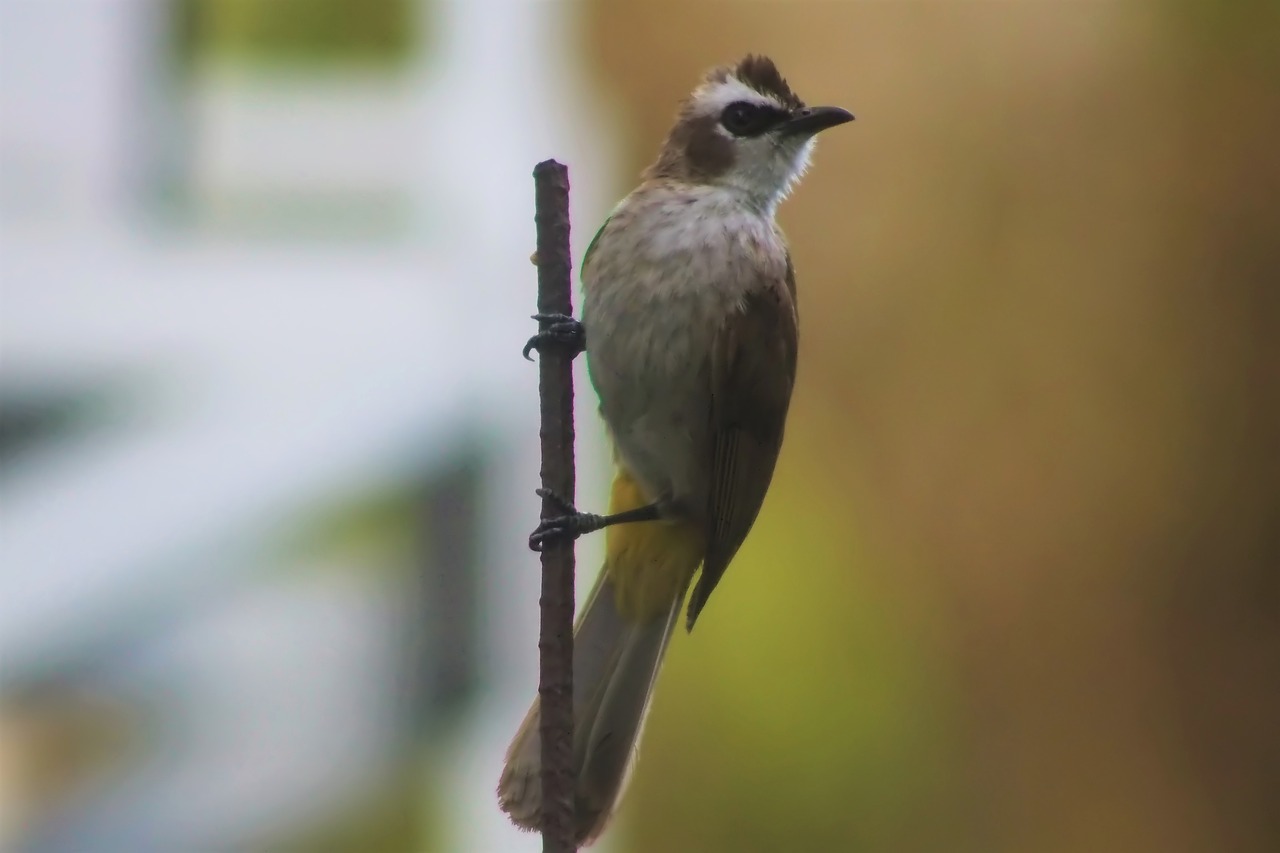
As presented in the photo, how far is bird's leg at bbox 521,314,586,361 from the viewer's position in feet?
3.37

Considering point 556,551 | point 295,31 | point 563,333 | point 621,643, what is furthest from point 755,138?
point 295,31

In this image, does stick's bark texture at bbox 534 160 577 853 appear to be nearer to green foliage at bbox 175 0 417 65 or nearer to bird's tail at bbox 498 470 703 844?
bird's tail at bbox 498 470 703 844

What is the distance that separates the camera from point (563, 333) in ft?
3.63

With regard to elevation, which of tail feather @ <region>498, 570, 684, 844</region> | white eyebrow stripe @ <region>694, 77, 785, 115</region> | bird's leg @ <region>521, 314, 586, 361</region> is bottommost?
tail feather @ <region>498, 570, 684, 844</region>

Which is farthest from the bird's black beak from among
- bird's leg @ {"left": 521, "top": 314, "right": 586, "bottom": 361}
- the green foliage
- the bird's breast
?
the green foliage

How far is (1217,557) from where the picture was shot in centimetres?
208

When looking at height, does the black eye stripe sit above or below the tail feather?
above

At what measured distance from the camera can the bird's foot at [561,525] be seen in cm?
80

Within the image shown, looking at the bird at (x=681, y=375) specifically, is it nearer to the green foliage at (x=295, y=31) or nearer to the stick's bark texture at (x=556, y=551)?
the stick's bark texture at (x=556, y=551)

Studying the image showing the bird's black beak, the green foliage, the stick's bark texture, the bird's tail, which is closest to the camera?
the stick's bark texture

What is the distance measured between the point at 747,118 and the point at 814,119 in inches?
3.5

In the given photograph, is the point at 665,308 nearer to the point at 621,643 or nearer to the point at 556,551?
the point at 621,643

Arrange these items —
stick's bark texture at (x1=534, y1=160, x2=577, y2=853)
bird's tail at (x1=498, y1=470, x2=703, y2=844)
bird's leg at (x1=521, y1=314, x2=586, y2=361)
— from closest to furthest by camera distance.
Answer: stick's bark texture at (x1=534, y1=160, x2=577, y2=853) < bird's leg at (x1=521, y1=314, x2=586, y2=361) < bird's tail at (x1=498, y1=470, x2=703, y2=844)

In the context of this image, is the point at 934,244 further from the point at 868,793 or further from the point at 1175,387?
the point at 868,793
